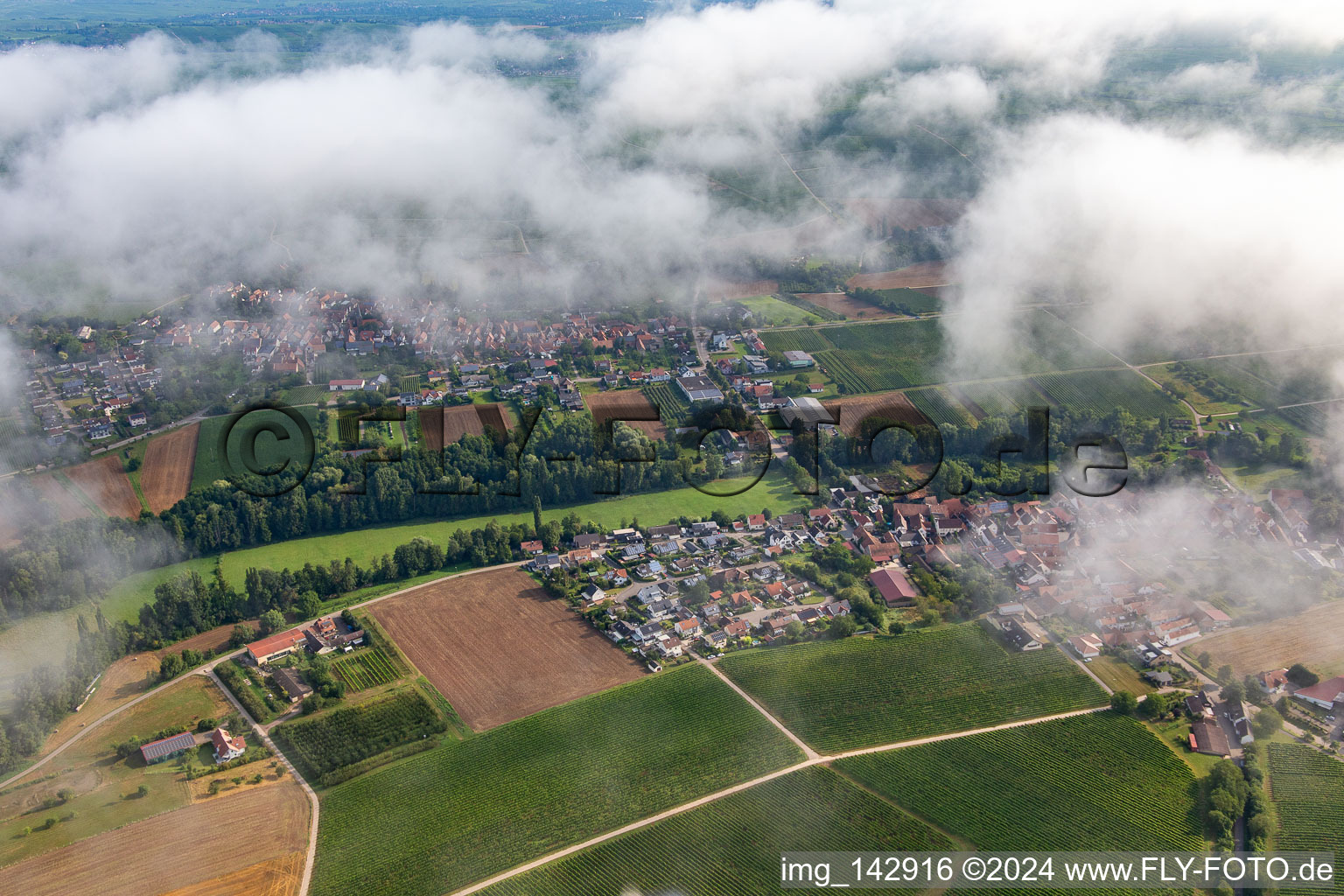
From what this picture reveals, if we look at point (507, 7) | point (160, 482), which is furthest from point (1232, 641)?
point (507, 7)

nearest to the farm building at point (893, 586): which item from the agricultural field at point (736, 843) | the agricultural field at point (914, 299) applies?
the agricultural field at point (736, 843)

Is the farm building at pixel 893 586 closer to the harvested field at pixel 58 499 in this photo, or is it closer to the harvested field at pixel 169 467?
the harvested field at pixel 169 467

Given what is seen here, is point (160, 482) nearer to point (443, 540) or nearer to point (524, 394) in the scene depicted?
point (443, 540)

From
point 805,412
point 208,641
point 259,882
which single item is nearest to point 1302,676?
point 805,412

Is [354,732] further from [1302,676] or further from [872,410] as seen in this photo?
[872,410]

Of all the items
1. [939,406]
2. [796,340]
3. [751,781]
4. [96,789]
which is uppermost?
[796,340]

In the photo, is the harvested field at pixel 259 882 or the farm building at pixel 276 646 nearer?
the harvested field at pixel 259 882

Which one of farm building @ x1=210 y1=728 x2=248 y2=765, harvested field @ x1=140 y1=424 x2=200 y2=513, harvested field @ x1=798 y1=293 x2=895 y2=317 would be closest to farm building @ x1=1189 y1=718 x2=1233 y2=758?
farm building @ x1=210 y1=728 x2=248 y2=765
